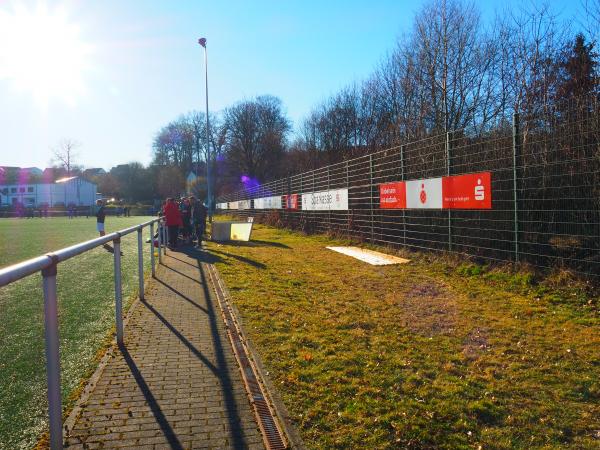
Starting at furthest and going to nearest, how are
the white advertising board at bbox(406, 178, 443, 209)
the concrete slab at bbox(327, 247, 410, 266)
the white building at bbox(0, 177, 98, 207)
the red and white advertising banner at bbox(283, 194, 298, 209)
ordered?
the white building at bbox(0, 177, 98, 207) → the red and white advertising banner at bbox(283, 194, 298, 209) → the concrete slab at bbox(327, 247, 410, 266) → the white advertising board at bbox(406, 178, 443, 209)

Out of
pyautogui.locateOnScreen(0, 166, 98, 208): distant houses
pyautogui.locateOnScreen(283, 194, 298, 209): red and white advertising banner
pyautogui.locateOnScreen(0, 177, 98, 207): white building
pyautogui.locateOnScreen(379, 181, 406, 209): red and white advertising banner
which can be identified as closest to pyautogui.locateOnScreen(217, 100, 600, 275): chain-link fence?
pyautogui.locateOnScreen(379, 181, 406, 209): red and white advertising banner

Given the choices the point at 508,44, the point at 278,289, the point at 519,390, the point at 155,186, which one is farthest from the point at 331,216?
the point at 155,186

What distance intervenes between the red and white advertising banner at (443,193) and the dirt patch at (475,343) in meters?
4.39

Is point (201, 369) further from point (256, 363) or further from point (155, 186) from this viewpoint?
point (155, 186)

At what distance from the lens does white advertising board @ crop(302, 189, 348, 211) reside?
701 inches

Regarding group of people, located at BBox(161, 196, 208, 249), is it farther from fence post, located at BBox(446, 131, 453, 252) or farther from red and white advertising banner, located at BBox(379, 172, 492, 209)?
fence post, located at BBox(446, 131, 453, 252)

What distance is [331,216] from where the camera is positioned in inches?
774

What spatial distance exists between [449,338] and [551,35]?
11.9m

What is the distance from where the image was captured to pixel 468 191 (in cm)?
1002

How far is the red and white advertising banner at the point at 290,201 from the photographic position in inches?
970

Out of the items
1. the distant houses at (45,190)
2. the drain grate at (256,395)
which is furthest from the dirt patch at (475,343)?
the distant houses at (45,190)

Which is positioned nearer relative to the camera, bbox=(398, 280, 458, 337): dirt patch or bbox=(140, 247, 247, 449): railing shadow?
bbox=(140, 247, 247, 449): railing shadow

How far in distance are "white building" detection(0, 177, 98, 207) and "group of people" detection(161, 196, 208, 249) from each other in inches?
→ 3147

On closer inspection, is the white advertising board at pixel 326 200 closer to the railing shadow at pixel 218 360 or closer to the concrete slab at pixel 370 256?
the concrete slab at pixel 370 256
